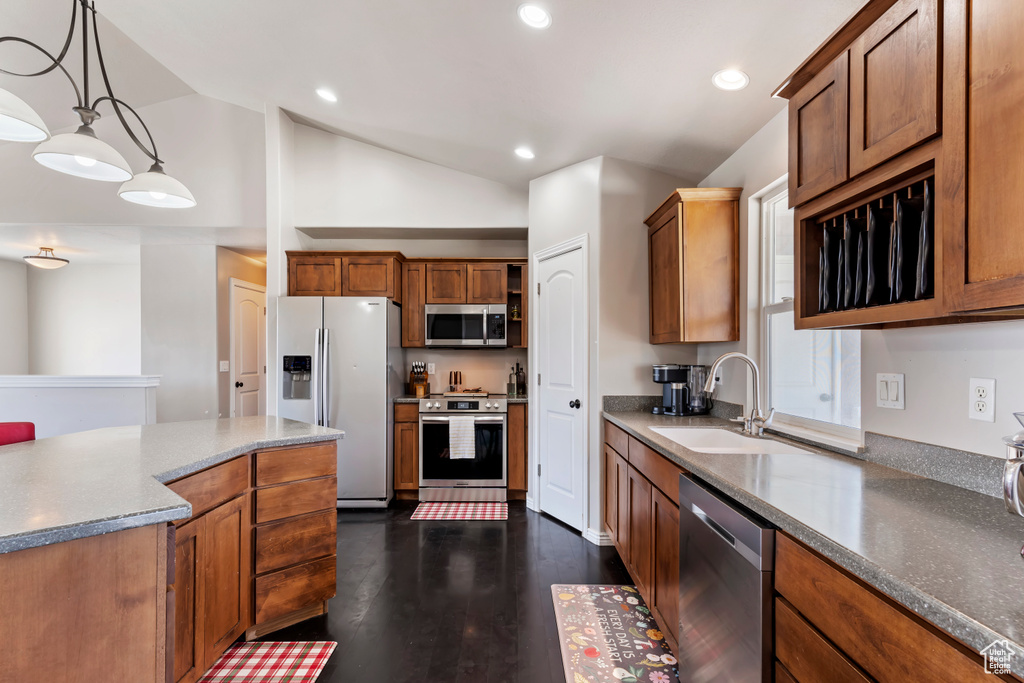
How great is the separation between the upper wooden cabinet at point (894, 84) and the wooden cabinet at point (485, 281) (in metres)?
3.27

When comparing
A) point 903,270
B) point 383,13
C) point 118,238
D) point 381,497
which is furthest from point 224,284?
point 903,270

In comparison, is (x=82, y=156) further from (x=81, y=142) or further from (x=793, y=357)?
(x=793, y=357)

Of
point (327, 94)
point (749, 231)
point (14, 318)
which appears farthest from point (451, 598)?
point (14, 318)

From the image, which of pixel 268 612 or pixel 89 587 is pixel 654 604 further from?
pixel 89 587

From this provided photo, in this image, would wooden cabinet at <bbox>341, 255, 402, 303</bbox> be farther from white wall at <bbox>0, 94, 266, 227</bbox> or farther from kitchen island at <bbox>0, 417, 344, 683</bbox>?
kitchen island at <bbox>0, 417, 344, 683</bbox>

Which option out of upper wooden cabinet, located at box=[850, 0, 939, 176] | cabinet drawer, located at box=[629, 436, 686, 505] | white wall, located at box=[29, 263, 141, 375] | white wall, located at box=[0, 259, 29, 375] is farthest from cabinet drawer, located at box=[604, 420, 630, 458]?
white wall, located at box=[0, 259, 29, 375]

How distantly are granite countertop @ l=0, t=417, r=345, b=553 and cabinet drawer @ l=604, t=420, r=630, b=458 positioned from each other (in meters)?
1.54

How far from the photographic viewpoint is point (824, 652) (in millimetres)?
976

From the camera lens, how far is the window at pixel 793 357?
75.9 inches

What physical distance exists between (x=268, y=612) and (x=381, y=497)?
5.90 ft

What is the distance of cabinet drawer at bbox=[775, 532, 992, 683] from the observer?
72 centimetres

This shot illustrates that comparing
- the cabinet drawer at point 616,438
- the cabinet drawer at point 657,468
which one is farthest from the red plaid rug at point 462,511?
the cabinet drawer at point 657,468

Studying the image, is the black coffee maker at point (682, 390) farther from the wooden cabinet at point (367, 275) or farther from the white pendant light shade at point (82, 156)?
the white pendant light shade at point (82, 156)

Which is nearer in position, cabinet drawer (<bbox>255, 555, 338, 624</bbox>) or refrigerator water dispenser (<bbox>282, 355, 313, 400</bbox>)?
cabinet drawer (<bbox>255, 555, 338, 624</bbox>)
